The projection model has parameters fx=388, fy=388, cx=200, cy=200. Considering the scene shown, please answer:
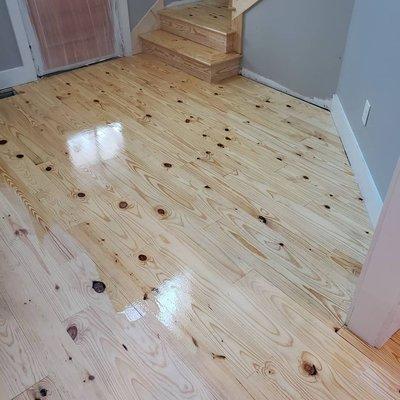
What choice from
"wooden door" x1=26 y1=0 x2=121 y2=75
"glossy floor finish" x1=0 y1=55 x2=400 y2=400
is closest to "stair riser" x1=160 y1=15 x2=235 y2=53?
"wooden door" x1=26 y1=0 x2=121 y2=75

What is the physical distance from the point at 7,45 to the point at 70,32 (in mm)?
522

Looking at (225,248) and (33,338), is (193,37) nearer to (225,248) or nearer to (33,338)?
(225,248)

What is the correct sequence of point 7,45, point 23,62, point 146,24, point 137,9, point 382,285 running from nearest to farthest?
point 382,285, point 7,45, point 23,62, point 137,9, point 146,24

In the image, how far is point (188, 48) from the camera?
3.28m

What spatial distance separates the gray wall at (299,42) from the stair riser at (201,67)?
153 mm

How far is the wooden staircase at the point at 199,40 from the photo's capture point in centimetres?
308

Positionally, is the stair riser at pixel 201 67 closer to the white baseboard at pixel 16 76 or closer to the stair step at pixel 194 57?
the stair step at pixel 194 57

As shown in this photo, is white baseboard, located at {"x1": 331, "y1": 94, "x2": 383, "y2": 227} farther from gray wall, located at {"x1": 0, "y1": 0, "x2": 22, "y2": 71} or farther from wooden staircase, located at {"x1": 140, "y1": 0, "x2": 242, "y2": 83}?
gray wall, located at {"x1": 0, "y1": 0, "x2": 22, "y2": 71}

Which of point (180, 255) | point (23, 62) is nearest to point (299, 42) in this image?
point (180, 255)

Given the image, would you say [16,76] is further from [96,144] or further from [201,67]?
[201,67]

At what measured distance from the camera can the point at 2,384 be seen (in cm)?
118

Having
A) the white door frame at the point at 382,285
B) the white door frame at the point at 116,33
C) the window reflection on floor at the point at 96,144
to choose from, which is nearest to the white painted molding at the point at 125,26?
the white door frame at the point at 116,33

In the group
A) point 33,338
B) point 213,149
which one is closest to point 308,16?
point 213,149

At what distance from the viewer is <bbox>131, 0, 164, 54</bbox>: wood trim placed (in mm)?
3561
